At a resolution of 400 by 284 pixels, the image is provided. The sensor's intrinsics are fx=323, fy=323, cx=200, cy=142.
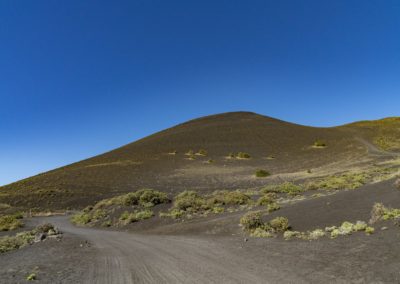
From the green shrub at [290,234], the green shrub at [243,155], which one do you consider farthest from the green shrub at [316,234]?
the green shrub at [243,155]

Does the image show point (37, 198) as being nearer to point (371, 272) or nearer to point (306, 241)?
point (306, 241)

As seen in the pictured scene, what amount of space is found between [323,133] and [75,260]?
96.7 m

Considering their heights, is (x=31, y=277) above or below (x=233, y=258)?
above

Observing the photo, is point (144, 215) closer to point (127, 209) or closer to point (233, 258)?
point (127, 209)

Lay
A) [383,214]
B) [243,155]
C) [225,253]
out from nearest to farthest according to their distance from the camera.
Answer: [225,253] < [383,214] < [243,155]

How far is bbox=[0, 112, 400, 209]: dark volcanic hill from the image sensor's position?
164 feet

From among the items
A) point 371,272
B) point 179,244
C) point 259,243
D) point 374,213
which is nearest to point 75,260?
point 179,244

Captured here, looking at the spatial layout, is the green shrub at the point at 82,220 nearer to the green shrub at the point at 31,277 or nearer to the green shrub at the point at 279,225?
the green shrub at the point at 279,225

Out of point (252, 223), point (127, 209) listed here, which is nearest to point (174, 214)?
point (127, 209)

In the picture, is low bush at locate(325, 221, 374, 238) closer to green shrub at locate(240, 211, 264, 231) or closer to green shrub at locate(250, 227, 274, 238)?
green shrub at locate(250, 227, 274, 238)

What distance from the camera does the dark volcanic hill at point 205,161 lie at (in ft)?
164

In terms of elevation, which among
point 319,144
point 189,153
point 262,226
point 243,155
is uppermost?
point 189,153

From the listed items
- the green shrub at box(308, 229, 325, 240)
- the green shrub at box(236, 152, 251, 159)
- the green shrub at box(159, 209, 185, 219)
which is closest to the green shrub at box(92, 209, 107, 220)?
the green shrub at box(159, 209, 185, 219)

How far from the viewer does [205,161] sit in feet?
236
